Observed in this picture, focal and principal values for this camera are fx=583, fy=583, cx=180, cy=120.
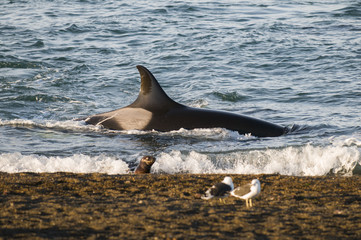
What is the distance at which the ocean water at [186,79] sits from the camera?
9.88 meters

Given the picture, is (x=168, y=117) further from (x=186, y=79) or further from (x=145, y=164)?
(x=186, y=79)

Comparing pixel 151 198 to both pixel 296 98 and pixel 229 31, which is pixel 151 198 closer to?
pixel 296 98

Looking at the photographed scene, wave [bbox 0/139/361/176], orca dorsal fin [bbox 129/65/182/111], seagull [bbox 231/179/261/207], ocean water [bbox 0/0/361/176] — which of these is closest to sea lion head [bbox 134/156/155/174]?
wave [bbox 0/139/361/176]

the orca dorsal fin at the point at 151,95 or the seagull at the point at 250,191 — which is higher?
the seagull at the point at 250,191

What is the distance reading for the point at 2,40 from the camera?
2236 cm

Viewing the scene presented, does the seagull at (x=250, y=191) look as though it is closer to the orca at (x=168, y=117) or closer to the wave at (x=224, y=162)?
the wave at (x=224, y=162)

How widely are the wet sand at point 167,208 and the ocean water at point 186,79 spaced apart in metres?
1.71

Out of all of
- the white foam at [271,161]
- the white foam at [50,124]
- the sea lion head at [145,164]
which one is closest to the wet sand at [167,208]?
the sea lion head at [145,164]

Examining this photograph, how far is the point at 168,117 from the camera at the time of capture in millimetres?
11023

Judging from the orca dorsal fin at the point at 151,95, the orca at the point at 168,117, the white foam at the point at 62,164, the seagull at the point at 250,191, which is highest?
the seagull at the point at 250,191

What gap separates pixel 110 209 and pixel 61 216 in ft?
1.79

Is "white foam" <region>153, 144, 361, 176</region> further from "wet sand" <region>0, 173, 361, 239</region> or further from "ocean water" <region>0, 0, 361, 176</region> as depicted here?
"wet sand" <region>0, 173, 361, 239</region>

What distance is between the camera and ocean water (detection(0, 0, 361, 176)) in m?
9.88

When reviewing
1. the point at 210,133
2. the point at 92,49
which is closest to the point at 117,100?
the point at 210,133
